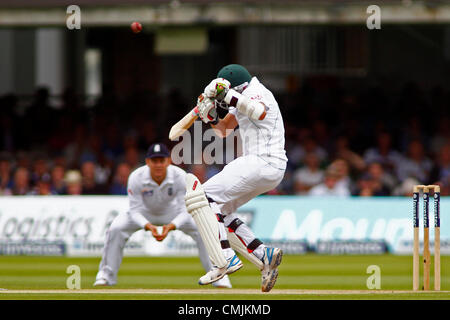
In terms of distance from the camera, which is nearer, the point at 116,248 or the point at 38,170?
the point at 116,248

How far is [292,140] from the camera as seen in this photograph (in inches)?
606

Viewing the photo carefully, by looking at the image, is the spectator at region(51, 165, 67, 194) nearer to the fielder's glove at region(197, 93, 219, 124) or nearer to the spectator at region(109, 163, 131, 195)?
the spectator at region(109, 163, 131, 195)

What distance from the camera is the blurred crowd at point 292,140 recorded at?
45.9ft

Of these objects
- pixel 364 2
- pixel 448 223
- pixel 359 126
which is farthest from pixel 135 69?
pixel 448 223

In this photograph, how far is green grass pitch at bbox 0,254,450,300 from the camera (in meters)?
7.26

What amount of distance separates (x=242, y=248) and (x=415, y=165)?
25.3 ft

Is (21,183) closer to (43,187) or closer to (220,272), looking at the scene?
(43,187)

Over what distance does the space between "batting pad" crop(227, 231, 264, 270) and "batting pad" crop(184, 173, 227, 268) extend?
0.40 metres

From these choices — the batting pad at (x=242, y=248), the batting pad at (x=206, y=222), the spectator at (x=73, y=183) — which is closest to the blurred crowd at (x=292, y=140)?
the spectator at (x=73, y=183)

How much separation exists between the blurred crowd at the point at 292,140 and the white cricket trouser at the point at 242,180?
20.7 feet

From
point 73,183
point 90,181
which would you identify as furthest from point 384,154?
point 73,183

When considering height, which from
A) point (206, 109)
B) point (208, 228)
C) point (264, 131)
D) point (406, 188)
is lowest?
point (406, 188)

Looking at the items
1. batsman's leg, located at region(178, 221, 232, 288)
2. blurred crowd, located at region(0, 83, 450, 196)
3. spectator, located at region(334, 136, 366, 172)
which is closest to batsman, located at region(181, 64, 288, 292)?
batsman's leg, located at region(178, 221, 232, 288)

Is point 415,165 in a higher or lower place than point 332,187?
higher
